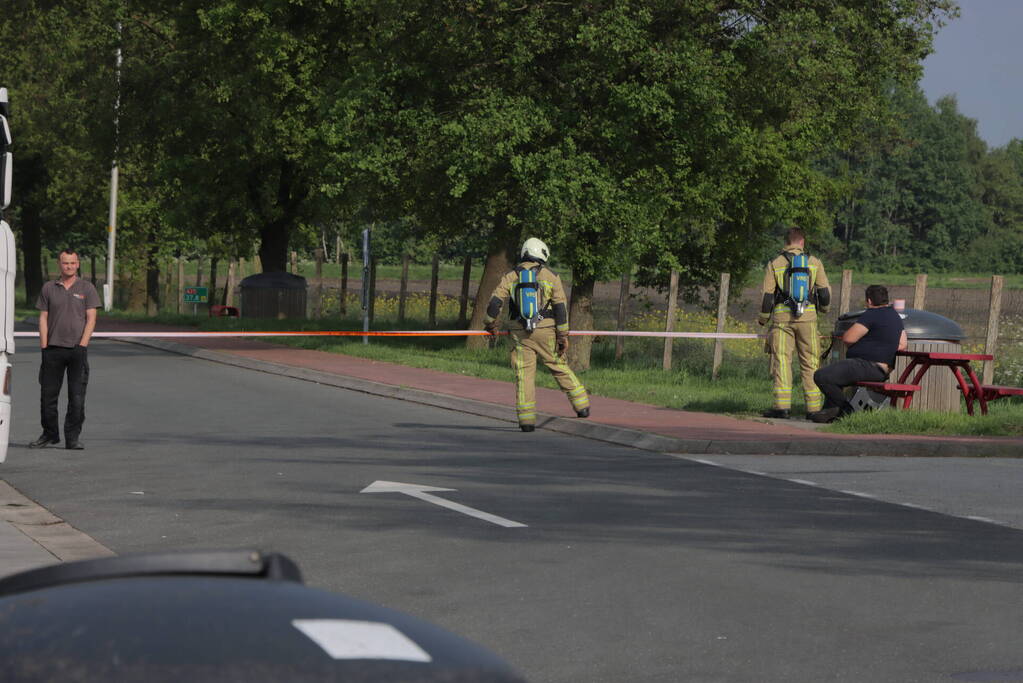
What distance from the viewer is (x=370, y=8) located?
29.2 meters

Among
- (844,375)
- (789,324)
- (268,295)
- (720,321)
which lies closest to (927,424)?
(844,375)

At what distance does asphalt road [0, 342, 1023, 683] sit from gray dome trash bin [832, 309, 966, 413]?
15.3 feet

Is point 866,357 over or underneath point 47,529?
over

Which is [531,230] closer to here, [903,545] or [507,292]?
[507,292]

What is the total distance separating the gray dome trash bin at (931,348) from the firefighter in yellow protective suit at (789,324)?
0.67 meters

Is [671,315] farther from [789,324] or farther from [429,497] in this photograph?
[429,497]

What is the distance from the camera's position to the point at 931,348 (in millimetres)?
18125

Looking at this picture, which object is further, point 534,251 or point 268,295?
point 268,295

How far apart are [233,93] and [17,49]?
76.7 ft

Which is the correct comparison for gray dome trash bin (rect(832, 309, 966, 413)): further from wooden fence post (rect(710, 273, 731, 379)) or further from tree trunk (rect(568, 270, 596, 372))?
tree trunk (rect(568, 270, 596, 372))

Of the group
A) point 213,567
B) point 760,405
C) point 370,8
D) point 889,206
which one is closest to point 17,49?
point 370,8

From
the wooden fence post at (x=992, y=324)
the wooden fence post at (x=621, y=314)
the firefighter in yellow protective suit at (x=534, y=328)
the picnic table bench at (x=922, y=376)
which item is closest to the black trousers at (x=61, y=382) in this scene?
the firefighter in yellow protective suit at (x=534, y=328)

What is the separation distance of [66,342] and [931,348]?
995 cm

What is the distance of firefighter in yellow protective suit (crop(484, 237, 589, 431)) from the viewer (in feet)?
51.7
